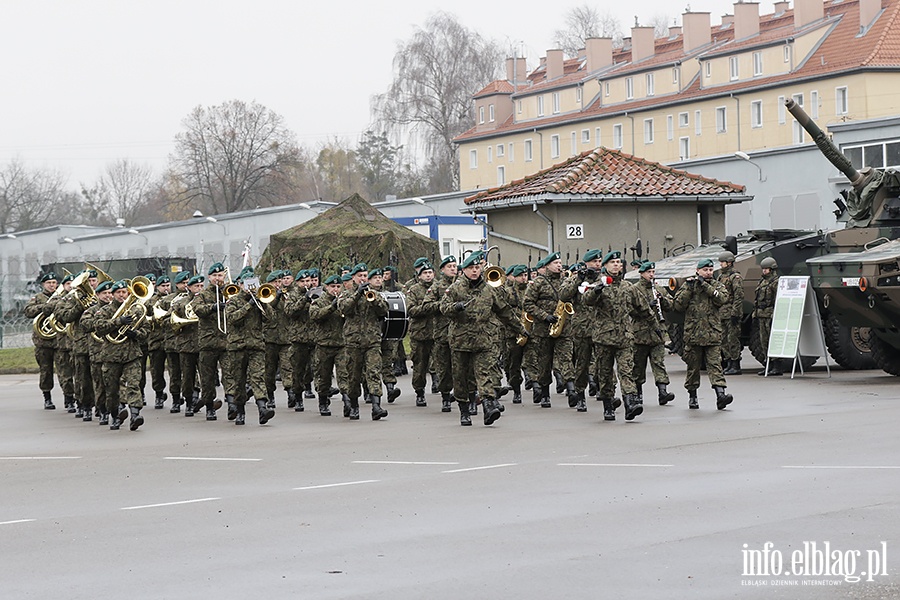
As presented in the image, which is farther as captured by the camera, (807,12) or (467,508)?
(807,12)

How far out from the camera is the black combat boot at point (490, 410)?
583 inches

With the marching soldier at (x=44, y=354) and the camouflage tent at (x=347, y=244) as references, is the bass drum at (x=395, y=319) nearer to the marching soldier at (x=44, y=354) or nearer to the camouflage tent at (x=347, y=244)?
the marching soldier at (x=44, y=354)

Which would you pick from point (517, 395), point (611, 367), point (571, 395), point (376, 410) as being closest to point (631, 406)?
point (611, 367)

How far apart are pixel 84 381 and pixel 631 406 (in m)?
7.01

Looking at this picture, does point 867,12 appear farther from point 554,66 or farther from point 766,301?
point 766,301

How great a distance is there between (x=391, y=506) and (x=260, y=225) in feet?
127

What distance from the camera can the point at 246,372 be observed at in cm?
1623

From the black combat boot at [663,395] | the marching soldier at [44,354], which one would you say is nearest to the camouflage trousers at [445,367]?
the black combat boot at [663,395]

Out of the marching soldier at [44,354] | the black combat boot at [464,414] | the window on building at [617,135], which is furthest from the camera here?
the window on building at [617,135]

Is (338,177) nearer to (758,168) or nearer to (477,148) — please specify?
(477,148)

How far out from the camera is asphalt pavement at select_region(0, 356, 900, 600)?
7.29 meters

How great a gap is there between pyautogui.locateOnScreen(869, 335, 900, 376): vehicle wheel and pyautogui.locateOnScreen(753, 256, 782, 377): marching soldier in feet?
4.96

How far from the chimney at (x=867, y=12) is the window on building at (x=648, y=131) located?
1260 centimetres

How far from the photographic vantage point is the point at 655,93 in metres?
70.8
